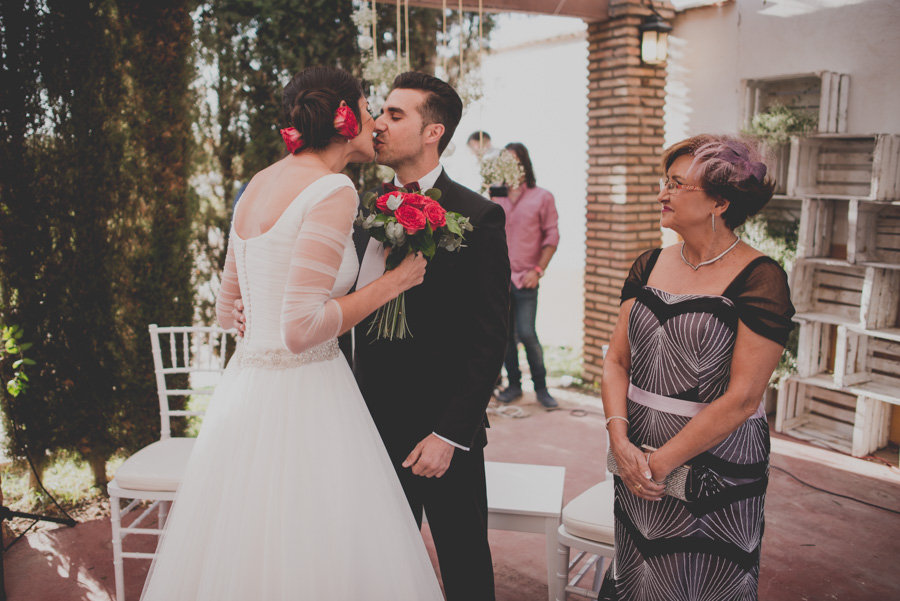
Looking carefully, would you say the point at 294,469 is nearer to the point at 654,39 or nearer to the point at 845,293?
the point at 845,293

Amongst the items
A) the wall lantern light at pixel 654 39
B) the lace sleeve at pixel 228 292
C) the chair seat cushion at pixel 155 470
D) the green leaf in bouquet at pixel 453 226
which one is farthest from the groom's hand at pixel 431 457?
the wall lantern light at pixel 654 39

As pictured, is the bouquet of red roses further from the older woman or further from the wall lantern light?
the wall lantern light

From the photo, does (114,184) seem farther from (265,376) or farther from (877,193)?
(877,193)

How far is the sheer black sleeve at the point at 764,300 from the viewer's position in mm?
1979

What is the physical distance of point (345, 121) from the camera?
6.37ft

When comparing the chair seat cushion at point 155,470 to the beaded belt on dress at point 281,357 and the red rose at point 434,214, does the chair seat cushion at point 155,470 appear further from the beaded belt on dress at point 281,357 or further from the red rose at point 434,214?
the red rose at point 434,214

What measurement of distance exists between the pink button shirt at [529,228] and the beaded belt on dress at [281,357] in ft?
13.3

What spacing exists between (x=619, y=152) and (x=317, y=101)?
15.9 ft

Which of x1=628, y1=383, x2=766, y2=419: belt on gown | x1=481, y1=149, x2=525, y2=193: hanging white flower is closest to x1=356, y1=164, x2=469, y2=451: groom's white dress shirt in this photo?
x1=628, y1=383, x2=766, y2=419: belt on gown

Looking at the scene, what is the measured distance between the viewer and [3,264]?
156 inches

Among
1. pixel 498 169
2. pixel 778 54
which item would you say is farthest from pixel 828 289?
pixel 498 169

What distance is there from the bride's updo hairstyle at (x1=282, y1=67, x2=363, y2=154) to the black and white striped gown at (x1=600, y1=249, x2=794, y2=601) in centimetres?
108

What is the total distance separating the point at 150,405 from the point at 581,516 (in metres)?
2.89

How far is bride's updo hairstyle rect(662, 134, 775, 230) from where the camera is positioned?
208 cm
